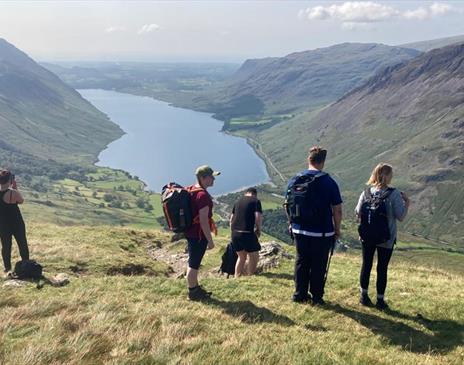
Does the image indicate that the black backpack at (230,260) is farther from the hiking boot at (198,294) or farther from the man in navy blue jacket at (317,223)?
the man in navy blue jacket at (317,223)

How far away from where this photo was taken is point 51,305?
11.0 m

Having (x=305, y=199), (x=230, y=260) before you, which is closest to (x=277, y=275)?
(x=230, y=260)

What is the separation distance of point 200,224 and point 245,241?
427 cm

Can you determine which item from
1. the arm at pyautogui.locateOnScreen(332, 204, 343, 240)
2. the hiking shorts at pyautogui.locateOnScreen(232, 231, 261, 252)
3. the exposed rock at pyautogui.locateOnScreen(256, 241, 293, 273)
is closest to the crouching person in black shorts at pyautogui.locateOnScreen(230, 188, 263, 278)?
the hiking shorts at pyautogui.locateOnScreen(232, 231, 261, 252)

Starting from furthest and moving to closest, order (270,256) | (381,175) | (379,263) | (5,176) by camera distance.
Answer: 1. (270,256)
2. (5,176)
3. (379,263)
4. (381,175)

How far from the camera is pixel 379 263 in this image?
12867 millimetres

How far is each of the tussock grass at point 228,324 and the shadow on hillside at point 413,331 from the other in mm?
25

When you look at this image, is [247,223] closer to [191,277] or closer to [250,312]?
[191,277]

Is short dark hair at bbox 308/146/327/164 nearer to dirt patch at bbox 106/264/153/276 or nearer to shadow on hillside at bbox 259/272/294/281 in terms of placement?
shadow on hillside at bbox 259/272/294/281

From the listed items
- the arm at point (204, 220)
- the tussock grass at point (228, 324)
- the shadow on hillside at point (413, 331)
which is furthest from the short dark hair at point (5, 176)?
the shadow on hillside at point (413, 331)

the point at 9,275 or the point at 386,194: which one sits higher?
the point at 386,194

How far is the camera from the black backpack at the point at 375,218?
40.0 ft

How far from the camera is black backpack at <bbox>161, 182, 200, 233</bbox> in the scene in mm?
12406

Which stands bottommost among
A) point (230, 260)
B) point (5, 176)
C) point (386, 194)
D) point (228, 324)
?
point (230, 260)
